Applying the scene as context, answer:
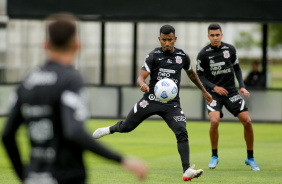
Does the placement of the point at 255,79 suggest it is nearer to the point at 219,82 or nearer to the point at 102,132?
the point at 219,82

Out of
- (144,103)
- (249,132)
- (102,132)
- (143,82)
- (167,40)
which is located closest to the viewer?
(143,82)

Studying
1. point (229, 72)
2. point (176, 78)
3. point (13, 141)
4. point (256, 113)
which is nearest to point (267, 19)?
point (256, 113)

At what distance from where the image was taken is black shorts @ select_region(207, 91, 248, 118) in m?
9.53

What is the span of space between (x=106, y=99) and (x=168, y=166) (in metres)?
9.67

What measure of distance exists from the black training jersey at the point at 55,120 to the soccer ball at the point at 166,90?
4475 mm

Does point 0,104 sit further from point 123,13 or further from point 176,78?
point 176,78

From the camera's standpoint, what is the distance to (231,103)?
9594 millimetres

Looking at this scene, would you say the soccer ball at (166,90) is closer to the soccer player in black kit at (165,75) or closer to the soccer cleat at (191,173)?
the soccer player in black kit at (165,75)

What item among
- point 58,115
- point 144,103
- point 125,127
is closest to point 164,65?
point 144,103

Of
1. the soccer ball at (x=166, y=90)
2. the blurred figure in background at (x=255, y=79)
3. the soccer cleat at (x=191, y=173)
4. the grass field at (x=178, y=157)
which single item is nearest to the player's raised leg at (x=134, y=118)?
the soccer ball at (x=166, y=90)

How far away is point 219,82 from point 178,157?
1.95 metres

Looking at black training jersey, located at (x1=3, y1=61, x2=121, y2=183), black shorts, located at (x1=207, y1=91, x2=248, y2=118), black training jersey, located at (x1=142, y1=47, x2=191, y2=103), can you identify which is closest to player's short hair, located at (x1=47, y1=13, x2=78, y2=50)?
black training jersey, located at (x1=3, y1=61, x2=121, y2=183)

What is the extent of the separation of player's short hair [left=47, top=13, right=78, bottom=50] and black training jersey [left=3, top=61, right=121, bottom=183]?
0.14 meters

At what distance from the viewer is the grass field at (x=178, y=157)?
27.6ft
